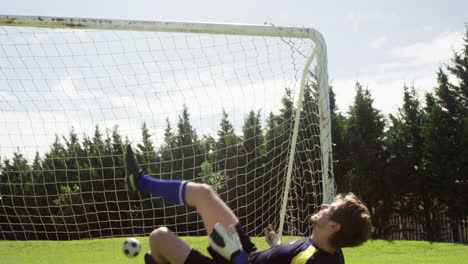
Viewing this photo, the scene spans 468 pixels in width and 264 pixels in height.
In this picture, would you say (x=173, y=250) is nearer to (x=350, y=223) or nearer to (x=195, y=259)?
(x=195, y=259)

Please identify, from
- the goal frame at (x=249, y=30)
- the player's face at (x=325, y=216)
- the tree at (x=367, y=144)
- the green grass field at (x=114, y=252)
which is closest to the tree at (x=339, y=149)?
the tree at (x=367, y=144)

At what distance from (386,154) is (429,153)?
2.75m

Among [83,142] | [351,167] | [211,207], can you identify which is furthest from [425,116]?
[211,207]

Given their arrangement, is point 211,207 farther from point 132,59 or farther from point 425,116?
point 425,116

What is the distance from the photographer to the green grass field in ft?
29.7

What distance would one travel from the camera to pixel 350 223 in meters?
2.79

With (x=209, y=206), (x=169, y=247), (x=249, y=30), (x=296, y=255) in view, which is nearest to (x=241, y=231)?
(x=209, y=206)

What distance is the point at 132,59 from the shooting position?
5301 mm

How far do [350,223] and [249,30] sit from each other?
9.70 feet

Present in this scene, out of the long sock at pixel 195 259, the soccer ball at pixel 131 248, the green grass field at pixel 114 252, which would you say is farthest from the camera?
the green grass field at pixel 114 252

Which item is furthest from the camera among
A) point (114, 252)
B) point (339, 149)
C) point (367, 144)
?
point (339, 149)

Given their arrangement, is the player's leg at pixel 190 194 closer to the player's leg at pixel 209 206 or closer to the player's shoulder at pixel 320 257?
the player's leg at pixel 209 206

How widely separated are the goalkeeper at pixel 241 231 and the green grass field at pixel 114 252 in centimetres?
579

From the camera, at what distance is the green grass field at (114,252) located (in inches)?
357
